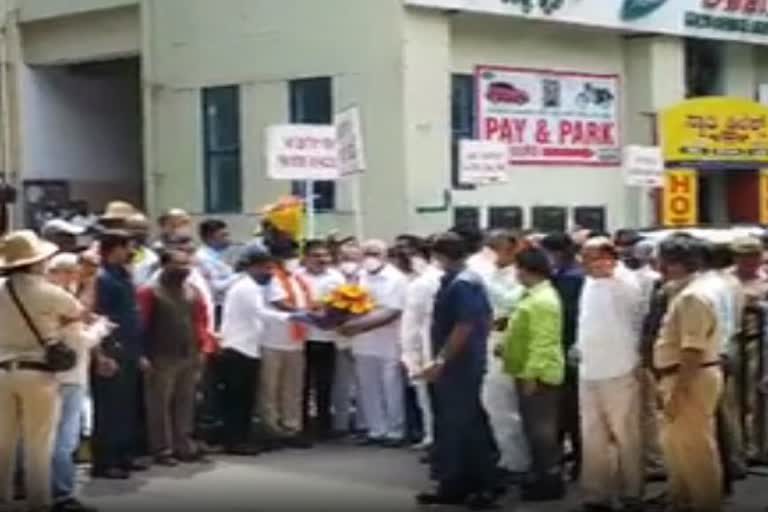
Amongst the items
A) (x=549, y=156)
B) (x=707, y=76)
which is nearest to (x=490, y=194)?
(x=549, y=156)

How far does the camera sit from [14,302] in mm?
10664

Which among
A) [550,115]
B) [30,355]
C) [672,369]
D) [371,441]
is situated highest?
[550,115]

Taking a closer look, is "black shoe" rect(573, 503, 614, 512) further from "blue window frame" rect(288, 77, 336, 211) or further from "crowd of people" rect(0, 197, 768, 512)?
"blue window frame" rect(288, 77, 336, 211)

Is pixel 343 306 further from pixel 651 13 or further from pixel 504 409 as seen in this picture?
pixel 651 13

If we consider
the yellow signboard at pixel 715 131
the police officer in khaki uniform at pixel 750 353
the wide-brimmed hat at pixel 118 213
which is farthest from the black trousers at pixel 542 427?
the yellow signboard at pixel 715 131

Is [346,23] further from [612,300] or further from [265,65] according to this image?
[612,300]

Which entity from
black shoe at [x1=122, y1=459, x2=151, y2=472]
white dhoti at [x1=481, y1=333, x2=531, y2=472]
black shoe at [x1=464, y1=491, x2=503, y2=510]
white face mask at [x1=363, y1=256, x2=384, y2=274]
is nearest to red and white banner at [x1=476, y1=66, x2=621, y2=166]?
white face mask at [x1=363, y1=256, x2=384, y2=274]

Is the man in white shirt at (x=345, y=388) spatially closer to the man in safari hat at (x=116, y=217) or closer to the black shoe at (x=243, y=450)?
the black shoe at (x=243, y=450)

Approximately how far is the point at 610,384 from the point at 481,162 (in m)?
8.62

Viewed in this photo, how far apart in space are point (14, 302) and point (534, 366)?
354 cm

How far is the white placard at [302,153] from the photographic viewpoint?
17641 millimetres

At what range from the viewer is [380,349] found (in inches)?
587

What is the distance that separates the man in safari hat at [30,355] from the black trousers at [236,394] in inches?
143

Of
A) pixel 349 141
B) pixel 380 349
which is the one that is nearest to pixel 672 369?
pixel 380 349
